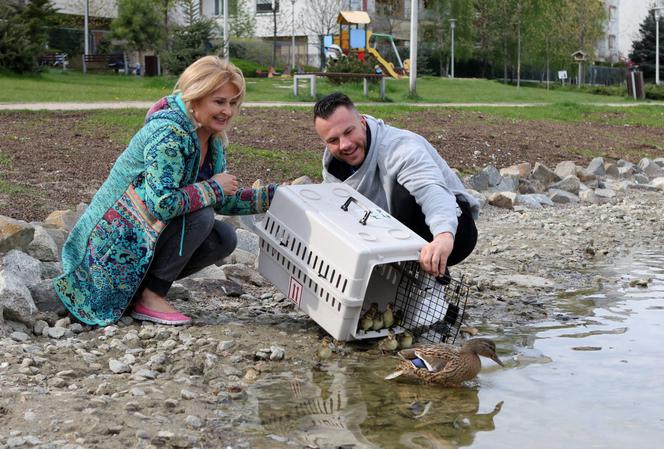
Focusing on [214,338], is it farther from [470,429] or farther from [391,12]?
[391,12]

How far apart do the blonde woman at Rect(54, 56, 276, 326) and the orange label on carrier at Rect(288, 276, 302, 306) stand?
536mm

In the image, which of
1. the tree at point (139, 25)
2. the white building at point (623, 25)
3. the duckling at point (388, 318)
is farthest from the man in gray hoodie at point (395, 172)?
the white building at point (623, 25)

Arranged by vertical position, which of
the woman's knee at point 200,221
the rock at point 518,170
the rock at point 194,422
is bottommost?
the rock at point 194,422

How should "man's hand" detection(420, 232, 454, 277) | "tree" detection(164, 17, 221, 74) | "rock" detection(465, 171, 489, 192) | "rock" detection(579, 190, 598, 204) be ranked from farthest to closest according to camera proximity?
"tree" detection(164, 17, 221, 74)
"rock" detection(579, 190, 598, 204)
"rock" detection(465, 171, 489, 192)
"man's hand" detection(420, 232, 454, 277)

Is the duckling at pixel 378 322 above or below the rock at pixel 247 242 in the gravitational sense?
below

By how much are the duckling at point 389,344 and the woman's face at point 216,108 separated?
1465 millimetres

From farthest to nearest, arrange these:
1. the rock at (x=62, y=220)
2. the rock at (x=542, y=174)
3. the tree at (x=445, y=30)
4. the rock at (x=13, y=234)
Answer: the tree at (x=445, y=30) < the rock at (x=542, y=174) < the rock at (x=62, y=220) < the rock at (x=13, y=234)

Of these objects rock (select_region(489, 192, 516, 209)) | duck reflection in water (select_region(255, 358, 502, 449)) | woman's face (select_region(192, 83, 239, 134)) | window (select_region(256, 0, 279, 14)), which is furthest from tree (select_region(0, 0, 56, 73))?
duck reflection in water (select_region(255, 358, 502, 449))

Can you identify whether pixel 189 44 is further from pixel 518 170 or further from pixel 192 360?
pixel 192 360

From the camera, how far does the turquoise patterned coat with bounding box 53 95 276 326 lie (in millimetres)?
4898

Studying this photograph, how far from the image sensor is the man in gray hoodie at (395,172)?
5.07 meters

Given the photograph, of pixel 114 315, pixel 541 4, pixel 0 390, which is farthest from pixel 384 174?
pixel 541 4

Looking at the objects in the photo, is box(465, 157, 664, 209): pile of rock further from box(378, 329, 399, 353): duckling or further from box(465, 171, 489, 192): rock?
box(378, 329, 399, 353): duckling

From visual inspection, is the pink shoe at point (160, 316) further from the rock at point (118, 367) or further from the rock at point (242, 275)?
the rock at point (242, 275)
